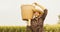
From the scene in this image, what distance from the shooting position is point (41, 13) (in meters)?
Result: 4.84

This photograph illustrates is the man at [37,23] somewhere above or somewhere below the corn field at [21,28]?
above

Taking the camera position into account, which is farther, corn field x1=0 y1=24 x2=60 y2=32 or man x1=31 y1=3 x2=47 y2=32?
corn field x1=0 y1=24 x2=60 y2=32

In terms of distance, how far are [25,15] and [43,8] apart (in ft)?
1.58

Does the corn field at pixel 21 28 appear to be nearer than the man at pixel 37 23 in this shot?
No

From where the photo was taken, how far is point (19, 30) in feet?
33.8

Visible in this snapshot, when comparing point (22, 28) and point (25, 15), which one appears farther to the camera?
point (22, 28)

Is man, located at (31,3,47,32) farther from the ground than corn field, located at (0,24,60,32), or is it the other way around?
man, located at (31,3,47,32)

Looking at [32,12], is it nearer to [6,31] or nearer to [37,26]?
[37,26]

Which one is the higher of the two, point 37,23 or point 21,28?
point 37,23

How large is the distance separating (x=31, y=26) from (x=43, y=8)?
0.47 metres

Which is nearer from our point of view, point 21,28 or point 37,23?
point 37,23

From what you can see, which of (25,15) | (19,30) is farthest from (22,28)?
(25,15)

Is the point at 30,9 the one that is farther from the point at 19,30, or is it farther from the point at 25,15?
the point at 19,30

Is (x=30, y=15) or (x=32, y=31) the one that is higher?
(x=30, y=15)
